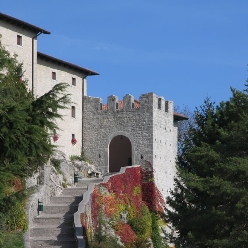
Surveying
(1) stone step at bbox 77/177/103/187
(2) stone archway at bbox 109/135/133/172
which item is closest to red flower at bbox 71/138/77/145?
(1) stone step at bbox 77/177/103/187

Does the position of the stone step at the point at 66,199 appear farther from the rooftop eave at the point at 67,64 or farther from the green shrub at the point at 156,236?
the rooftop eave at the point at 67,64

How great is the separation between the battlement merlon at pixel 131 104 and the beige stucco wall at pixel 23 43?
19.0 ft

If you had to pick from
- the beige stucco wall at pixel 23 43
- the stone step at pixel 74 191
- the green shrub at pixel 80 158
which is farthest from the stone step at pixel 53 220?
the green shrub at pixel 80 158

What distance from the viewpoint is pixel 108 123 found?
40562 millimetres

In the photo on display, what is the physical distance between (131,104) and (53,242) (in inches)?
613

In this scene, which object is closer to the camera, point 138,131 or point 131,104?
point 138,131

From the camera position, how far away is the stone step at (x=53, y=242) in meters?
25.3

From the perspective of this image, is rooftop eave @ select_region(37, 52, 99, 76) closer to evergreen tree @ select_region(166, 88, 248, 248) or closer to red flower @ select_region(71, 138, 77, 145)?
red flower @ select_region(71, 138, 77, 145)

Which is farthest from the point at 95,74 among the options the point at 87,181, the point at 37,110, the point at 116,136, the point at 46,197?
the point at 37,110

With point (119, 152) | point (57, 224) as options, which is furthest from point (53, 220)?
A: point (119, 152)

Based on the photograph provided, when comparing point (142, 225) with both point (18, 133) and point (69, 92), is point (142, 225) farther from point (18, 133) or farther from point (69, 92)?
point (18, 133)

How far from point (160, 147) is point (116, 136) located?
3926 mm

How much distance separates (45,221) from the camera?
27.6 metres

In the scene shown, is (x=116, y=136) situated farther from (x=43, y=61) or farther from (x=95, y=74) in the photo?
(x=43, y=61)
